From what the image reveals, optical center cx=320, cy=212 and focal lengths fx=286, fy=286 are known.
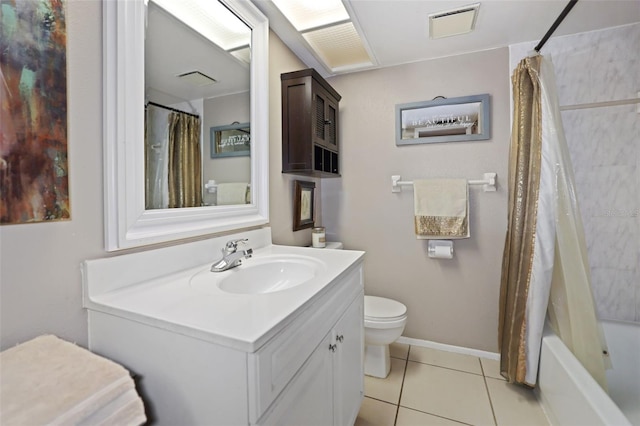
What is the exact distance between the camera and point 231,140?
138 centimetres

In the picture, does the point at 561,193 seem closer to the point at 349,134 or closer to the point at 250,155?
the point at 349,134

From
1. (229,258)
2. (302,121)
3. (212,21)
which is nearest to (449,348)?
(229,258)

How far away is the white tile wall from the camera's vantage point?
1.67 m

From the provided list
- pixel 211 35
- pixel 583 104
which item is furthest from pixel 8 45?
pixel 583 104

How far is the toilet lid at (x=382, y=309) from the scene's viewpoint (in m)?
1.71

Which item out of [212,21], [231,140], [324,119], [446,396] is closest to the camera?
[212,21]

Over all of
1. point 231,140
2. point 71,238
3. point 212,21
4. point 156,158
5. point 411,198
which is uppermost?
point 212,21

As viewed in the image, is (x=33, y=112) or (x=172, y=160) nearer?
(x=33, y=112)

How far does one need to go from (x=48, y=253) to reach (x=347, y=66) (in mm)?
2127

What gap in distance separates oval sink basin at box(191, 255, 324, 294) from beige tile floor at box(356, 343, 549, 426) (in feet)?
2.82

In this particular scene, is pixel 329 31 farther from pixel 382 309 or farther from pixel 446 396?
pixel 446 396

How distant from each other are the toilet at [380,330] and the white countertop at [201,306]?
2.68ft

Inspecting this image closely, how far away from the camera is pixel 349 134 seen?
229 centimetres

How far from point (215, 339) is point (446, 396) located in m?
1.59
